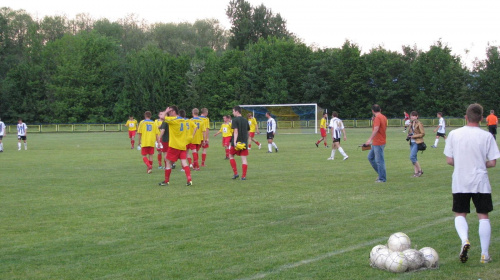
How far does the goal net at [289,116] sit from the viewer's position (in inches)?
2035

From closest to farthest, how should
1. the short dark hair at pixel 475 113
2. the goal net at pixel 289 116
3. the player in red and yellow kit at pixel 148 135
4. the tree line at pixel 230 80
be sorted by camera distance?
the short dark hair at pixel 475 113, the player in red and yellow kit at pixel 148 135, the goal net at pixel 289 116, the tree line at pixel 230 80

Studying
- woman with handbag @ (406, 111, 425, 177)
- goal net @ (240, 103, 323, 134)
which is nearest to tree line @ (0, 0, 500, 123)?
goal net @ (240, 103, 323, 134)

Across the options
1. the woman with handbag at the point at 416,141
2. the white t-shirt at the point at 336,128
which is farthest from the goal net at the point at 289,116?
the woman with handbag at the point at 416,141

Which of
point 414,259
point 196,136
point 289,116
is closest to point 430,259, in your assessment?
point 414,259

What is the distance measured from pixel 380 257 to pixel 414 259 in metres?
0.34

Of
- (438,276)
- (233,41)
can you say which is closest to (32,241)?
(438,276)

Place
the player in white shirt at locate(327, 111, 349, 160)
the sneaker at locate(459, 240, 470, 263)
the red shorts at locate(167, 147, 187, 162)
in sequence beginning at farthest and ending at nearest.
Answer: the player in white shirt at locate(327, 111, 349, 160) → the red shorts at locate(167, 147, 187, 162) → the sneaker at locate(459, 240, 470, 263)

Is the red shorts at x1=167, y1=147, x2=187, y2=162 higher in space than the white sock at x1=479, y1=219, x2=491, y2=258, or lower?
higher

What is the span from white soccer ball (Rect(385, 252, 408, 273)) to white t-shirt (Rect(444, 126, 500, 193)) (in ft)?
3.46

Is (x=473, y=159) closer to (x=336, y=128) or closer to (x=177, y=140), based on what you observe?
(x=177, y=140)

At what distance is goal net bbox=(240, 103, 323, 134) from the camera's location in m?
51.7

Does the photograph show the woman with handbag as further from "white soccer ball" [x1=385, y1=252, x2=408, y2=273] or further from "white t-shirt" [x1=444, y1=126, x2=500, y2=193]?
"white soccer ball" [x1=385, y1=252, x2=408, y2=273]

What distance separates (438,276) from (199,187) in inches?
300

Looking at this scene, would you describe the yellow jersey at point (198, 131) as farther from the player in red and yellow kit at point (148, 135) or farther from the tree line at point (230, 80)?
the tree line at point (230, 80)
